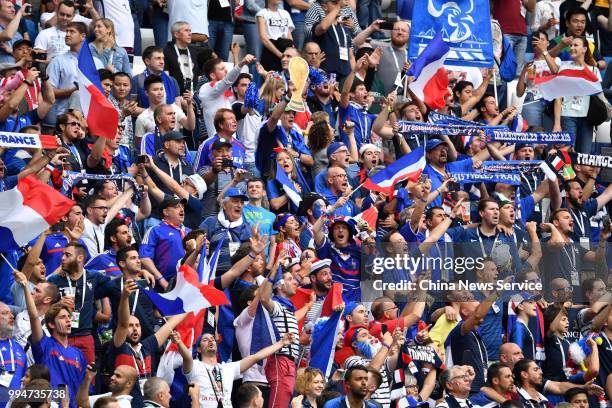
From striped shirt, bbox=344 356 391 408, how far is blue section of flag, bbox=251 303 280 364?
641mm

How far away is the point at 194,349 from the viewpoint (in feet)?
52.4

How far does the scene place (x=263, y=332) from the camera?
1606cm

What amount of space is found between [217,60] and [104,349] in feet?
16.7

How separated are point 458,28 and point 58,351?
7.80 meters

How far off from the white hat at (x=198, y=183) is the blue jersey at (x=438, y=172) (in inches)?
96.1

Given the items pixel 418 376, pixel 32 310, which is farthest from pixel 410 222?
pixel 32 310

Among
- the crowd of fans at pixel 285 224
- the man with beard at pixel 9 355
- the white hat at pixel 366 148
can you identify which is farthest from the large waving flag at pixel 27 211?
the white hat at pixel 366 148

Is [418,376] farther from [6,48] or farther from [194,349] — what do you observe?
[6,48]

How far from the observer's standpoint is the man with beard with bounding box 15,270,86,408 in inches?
586

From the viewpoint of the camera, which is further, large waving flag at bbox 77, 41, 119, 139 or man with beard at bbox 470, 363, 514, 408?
large waving flag at bbox 77, 41, 119, 139

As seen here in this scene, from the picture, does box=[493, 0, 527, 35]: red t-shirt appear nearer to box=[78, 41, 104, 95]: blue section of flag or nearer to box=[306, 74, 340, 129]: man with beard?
box=[306, 74, 340, 129]: man with beard

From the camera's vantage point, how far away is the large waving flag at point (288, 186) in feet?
60.8

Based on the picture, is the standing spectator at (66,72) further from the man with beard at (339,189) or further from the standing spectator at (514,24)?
the standing spectator at (514,24)

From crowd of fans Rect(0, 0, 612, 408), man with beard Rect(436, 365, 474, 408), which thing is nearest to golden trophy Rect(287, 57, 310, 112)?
crowd of fans Rect(0, 0, 612, 408)
